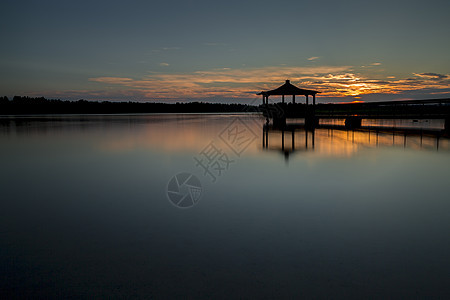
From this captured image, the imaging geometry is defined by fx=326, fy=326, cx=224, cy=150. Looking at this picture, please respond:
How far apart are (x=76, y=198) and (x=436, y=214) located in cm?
673

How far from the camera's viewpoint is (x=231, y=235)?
4.53 metres

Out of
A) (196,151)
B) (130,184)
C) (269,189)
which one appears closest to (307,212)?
(269,189)

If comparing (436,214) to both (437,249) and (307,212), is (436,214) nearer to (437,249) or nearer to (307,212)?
(437,249)
